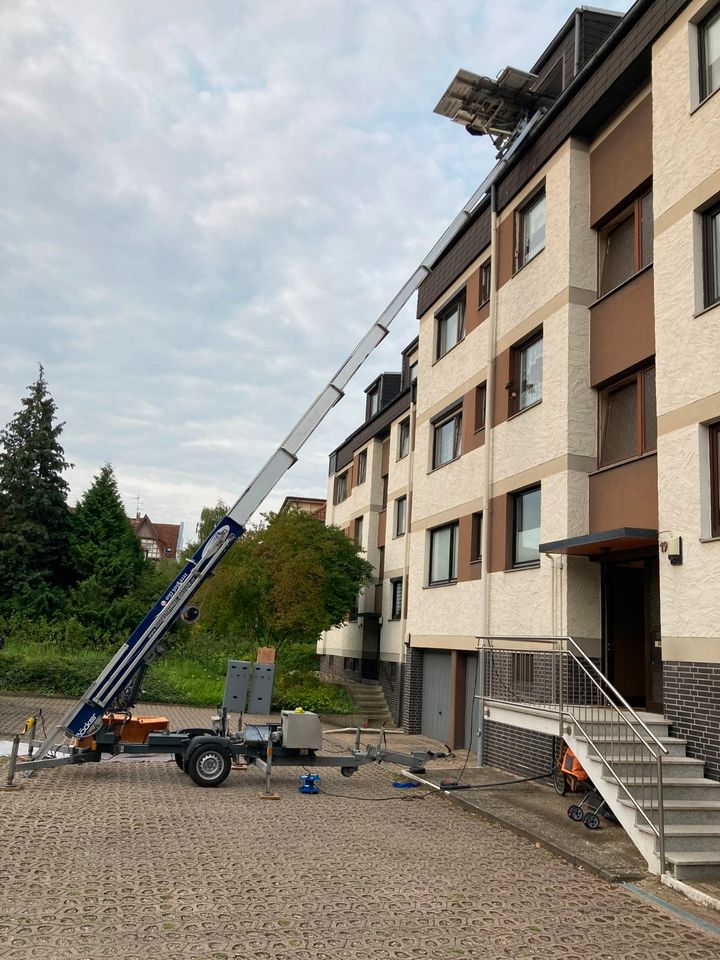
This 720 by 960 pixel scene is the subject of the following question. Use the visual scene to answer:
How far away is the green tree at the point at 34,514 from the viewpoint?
39062 millimetres

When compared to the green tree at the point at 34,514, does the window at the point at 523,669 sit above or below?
below

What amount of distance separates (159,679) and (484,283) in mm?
15944

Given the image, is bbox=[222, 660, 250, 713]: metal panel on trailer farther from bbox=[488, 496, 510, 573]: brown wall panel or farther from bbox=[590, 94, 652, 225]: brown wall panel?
bbox=[590, 94, 652, 225]: brown wall panel

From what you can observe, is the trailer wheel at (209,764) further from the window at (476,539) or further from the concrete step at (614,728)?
the window at (476,539)

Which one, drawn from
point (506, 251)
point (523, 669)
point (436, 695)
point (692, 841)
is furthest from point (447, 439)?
point (692, 841)

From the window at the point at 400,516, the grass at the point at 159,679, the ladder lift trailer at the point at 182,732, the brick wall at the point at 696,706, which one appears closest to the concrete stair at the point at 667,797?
the brick wall at the point at 696,706

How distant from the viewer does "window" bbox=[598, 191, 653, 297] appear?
1241cm

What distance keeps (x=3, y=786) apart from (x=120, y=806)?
1964 mm

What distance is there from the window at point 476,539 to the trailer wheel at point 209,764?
695 cm

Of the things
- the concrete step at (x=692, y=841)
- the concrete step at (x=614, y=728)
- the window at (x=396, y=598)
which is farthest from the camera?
the window at (x=396, y=598)

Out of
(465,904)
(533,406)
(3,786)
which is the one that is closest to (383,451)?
(533,406)

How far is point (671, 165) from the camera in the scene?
11.0 m

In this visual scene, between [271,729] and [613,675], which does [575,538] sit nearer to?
[613,675]

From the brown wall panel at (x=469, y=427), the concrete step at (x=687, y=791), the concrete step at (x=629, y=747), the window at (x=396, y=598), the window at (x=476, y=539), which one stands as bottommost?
the concrete step at (x=687, y=791)
